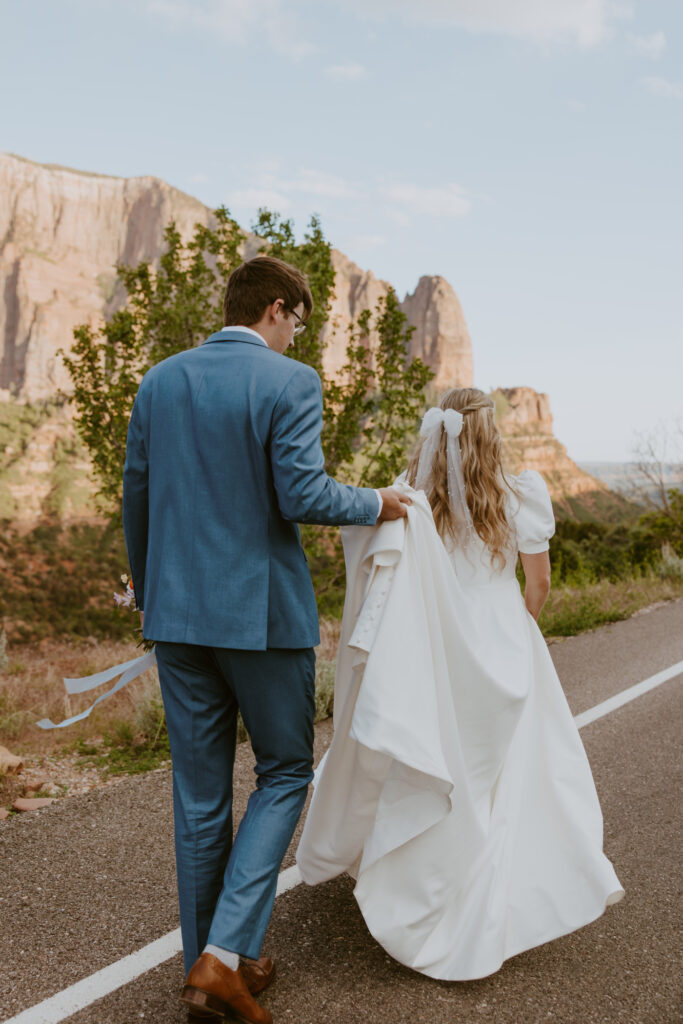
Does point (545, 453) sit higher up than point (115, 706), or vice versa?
point (115, 706)

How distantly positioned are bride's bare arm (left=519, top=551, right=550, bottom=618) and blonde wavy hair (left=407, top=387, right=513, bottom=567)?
0.15 metres

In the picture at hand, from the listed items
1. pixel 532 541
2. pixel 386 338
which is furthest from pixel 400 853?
pixel 386 338

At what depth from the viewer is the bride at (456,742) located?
271cm

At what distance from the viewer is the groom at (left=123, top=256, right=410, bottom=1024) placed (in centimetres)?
245

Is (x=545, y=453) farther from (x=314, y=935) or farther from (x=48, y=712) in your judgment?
(x=314, y=935)

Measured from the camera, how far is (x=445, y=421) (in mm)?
3287

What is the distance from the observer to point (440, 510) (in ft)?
10.9

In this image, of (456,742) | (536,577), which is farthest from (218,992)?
(536,577)

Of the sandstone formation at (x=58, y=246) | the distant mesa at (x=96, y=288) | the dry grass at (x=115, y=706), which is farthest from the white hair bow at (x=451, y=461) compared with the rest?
the sandstone formation at (x=58, y=246)

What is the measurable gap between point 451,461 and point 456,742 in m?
1.07

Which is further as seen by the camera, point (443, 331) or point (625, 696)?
point (443, 331)

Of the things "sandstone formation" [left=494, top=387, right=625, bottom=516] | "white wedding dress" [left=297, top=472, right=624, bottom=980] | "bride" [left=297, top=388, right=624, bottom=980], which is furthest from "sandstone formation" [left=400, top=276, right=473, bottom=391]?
"white wedding dress" [left=297, top=472, right=624, bottom=980]

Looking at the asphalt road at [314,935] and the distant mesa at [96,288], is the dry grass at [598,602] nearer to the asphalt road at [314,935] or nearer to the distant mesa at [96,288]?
the asphalt road at [314,935]

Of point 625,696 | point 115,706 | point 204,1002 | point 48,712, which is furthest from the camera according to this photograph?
point 115,706
